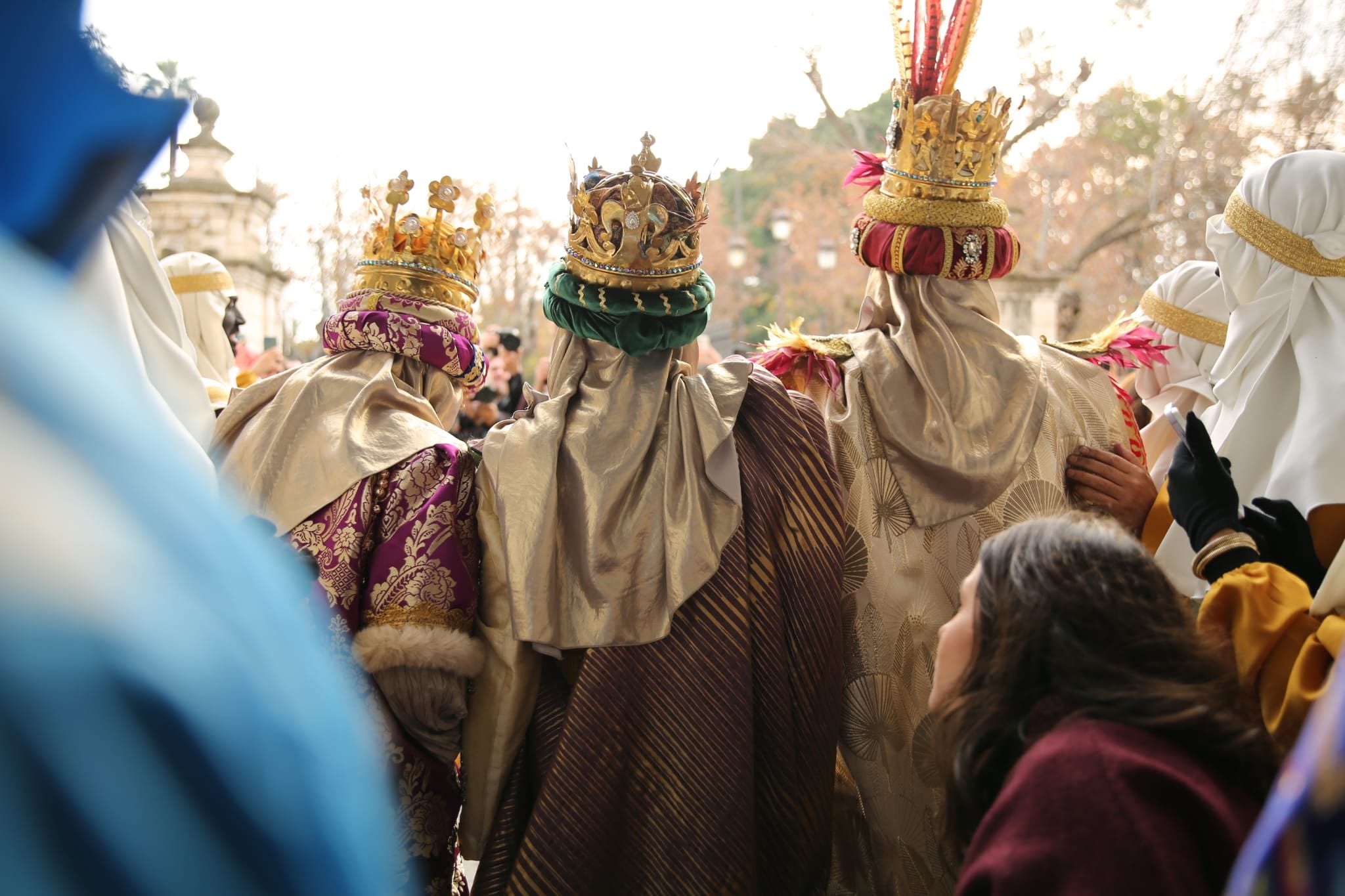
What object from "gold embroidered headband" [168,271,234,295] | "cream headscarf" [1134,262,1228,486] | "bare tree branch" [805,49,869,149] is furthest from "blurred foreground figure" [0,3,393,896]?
"bare tree branch" [805,49,869,149]

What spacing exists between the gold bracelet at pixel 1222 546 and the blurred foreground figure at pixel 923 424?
74 centimetres

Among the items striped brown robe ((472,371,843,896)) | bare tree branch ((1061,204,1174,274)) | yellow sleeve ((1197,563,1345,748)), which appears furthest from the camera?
bare tree branch ((1061,204,1174,274))

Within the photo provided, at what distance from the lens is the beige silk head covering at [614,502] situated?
267cm

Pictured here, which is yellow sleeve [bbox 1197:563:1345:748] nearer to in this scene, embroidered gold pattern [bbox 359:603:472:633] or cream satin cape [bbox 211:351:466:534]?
embroidered gold pattern [bbox 359:603:472:633]

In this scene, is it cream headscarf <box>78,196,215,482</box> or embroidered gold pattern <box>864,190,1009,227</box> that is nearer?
cream headscarf <box>78,196,215,482</box>

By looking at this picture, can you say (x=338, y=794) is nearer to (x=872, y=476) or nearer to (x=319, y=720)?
(x=319, y=720)

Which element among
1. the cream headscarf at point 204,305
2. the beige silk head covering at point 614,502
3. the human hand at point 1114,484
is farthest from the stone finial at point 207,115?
the human hand at point 1114,484

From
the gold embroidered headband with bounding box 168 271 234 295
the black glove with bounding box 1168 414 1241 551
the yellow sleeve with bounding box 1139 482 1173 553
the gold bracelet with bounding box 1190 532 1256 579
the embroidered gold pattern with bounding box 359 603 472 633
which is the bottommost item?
the embroidered gold pattern with bounding box 359 603 472 633

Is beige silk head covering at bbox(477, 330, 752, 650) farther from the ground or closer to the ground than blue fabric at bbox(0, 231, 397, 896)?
closer to the ground

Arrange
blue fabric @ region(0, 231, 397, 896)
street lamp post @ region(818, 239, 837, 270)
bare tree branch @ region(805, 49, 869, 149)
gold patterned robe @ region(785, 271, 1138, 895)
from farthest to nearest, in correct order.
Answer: street lamp post @ region(818, 239, 837, 270), bare tree branch @ region(805, 49, 869, 149), gold patterned robe @ region(785, 271, 1138, 895), blue fabric @ region(0, 231, 397, 896)

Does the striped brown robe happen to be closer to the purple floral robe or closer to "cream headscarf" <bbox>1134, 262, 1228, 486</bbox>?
the purple floral robe

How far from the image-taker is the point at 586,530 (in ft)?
8.93

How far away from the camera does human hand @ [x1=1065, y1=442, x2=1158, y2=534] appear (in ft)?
10.1

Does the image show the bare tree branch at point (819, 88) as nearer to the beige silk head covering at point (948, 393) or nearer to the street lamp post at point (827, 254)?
the street lamp post at point (827, 254)
